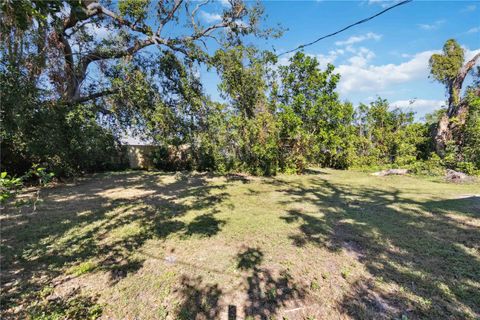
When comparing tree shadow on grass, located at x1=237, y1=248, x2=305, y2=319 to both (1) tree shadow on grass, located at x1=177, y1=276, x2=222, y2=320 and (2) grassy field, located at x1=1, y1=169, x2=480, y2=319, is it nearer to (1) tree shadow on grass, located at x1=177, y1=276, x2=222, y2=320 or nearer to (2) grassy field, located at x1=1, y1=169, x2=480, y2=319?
(2) grassy field, located at x1=1, y1=169, x2=480, y2=319

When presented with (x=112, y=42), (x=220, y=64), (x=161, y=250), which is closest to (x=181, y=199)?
(x=161, y=250)

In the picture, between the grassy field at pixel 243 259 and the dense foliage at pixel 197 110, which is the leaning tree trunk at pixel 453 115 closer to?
the dense foliage at pixel 197 110

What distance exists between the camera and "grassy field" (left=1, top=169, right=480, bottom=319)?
6.99ft

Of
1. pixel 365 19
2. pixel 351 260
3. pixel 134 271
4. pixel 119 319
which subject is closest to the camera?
pixel 119 319

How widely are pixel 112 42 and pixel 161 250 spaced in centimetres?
762

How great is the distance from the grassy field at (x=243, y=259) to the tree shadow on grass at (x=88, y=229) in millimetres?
20

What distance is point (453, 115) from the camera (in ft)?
33.9

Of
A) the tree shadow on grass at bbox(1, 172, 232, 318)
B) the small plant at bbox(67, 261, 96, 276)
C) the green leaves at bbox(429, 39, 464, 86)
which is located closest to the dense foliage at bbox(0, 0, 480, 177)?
the green leaves at bbox(429, 39, 464, 86)

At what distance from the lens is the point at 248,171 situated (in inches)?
378

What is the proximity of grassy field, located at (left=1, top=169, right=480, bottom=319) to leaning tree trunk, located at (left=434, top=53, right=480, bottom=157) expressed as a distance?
20.9 feet

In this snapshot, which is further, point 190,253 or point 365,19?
point 365,19

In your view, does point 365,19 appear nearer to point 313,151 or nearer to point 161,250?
point 313,151

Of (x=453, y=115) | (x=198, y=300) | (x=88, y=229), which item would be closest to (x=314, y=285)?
(x=198, y=300)

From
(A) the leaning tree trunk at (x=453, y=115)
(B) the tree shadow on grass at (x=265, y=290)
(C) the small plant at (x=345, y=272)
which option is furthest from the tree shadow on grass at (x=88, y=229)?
(A) the leaning tree trunk at (x=453, y=115)
